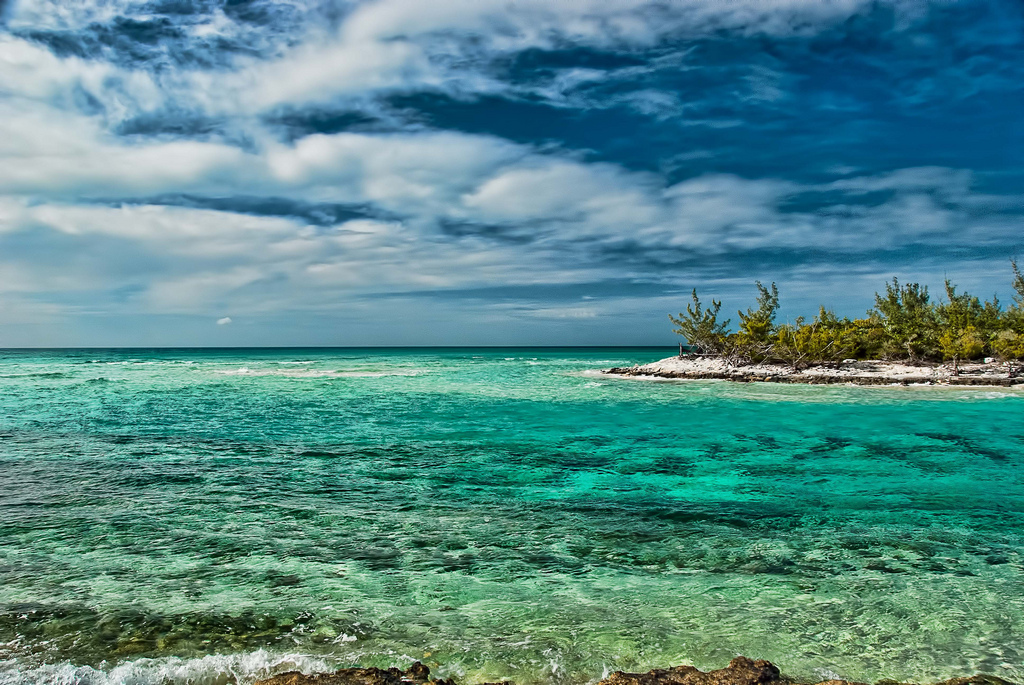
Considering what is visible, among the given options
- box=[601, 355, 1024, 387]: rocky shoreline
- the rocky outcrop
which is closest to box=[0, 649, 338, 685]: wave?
the rocky outcrop

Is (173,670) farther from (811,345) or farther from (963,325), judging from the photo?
(963,325)

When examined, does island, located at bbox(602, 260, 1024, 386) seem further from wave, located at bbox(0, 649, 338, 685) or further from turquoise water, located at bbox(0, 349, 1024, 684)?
wave, located at bbox(0, 649, 338, 685)

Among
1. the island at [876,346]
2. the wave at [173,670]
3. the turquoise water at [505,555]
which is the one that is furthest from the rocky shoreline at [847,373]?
the wave at [173,670]

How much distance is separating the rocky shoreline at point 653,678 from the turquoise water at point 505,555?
0.30m

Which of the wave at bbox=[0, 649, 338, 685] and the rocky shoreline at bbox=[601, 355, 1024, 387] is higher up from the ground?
the rocky shoreline at bbox=[601, 355, 1024, 387]

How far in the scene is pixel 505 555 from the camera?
7.04 m

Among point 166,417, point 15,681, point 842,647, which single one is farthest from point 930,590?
point 166,417

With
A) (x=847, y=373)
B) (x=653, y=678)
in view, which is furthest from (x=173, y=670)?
(x=847, y=373)

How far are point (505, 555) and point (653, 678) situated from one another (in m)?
3.20

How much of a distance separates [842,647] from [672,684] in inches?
73.1

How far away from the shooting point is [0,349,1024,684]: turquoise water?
4691 millimetres

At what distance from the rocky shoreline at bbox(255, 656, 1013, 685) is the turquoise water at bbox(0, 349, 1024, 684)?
30 cm

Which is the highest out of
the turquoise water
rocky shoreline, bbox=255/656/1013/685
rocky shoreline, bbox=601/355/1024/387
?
rocky shoreline, bbox=601/355/1024/387

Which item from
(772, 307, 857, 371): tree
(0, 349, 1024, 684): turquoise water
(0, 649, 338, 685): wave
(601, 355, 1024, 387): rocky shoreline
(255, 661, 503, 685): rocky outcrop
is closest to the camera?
(255, 661, 503, 685): rocky outcrop
